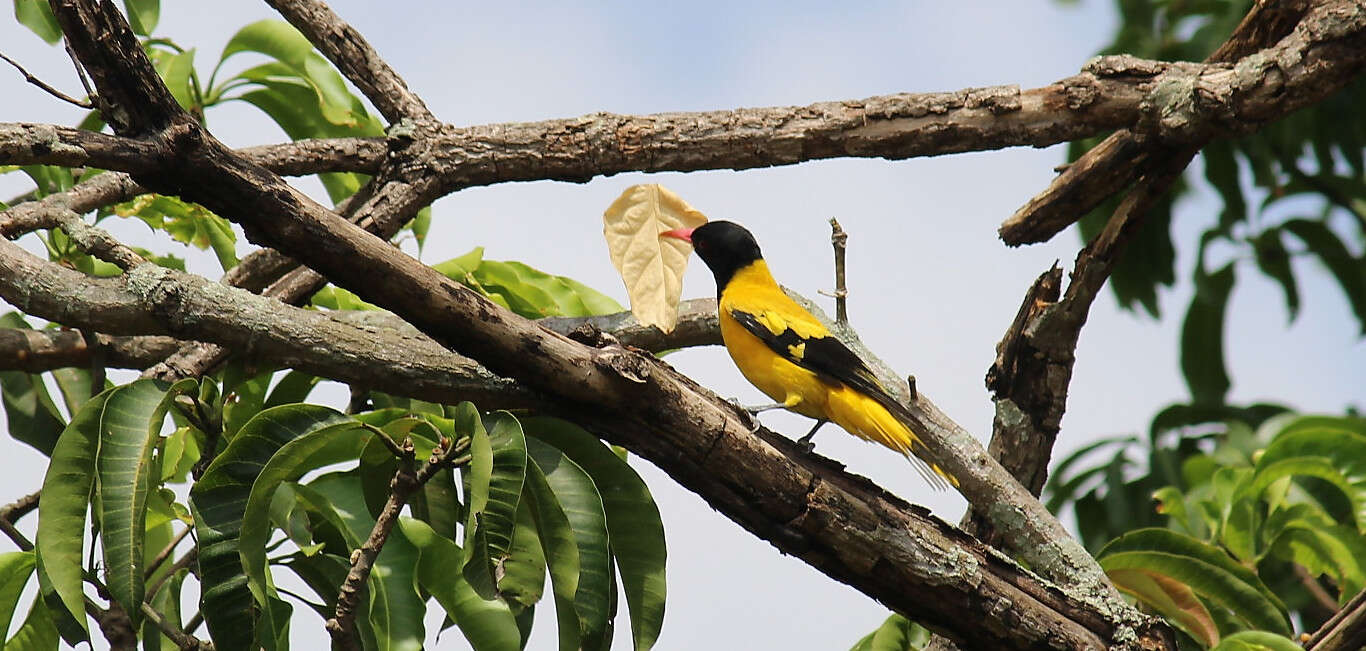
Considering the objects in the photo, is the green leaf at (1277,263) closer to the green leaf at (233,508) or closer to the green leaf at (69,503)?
the green leaf at (233,508)

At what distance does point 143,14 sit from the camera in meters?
4.34

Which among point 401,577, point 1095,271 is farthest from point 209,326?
point 1095,271

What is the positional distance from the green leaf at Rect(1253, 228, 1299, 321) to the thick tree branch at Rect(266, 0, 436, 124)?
5.83 meters

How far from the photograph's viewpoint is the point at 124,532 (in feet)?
7.87

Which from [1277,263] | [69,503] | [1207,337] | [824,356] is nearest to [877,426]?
[824,356]

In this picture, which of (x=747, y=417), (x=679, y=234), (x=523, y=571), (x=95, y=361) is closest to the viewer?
(x=523, y=571)

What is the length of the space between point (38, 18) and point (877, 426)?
3.20 m

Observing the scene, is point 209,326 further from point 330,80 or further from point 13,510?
point 330,80

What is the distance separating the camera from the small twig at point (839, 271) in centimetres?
388

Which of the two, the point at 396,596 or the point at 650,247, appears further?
the point at 650,247

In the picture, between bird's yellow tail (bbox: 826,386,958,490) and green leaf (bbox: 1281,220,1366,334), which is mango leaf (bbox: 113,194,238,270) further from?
green leaf (bbox: 1281,220,1366,334)

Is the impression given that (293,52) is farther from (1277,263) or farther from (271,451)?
(1277,263)

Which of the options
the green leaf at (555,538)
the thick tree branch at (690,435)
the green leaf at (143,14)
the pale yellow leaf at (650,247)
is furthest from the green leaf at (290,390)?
the green leaf at (143,14)

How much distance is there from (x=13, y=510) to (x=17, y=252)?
0.76 meters
